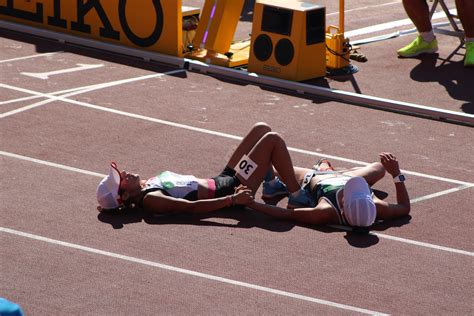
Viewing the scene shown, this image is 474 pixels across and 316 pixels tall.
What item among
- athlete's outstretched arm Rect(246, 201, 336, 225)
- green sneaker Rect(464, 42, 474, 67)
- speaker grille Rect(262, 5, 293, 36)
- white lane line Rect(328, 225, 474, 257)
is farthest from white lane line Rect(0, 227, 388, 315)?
green sneaker Rect(464, 42, 474, 67)

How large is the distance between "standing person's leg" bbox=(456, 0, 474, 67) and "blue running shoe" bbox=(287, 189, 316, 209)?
20.1ft

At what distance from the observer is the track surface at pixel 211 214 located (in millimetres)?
8281

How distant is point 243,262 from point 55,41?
8125 mm

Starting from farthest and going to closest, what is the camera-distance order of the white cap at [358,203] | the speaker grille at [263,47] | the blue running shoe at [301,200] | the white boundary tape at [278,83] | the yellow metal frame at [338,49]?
the yellow metal frame at [338,49], the speaker grille at [263,47], the white boundary tape at [278,83], the blue running shoe at [301,200], the white cap at [358,203]

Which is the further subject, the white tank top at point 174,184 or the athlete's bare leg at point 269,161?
the athlete's bare leg at point 269,161

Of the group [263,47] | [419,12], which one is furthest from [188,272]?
[419,12]

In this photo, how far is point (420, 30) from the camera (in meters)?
15.8

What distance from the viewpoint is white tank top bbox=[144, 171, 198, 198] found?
9.78 meters

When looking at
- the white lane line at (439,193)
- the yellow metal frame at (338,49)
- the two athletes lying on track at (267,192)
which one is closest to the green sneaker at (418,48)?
the yellow metal frame at (338,49)

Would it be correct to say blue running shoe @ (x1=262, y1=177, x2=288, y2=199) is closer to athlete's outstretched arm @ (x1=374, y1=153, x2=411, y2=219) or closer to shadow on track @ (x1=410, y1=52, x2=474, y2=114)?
athlete's outstretched arm @ (x1=374, y1=153, x2=411, y2=219)

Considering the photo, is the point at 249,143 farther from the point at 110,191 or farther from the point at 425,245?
the point at 425,245

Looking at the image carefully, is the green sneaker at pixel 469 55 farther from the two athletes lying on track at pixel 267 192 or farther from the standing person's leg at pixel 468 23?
the two athletes lying on track at pixel 267 192

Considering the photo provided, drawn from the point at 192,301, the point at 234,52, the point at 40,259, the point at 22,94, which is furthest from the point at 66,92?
the point at 192,301

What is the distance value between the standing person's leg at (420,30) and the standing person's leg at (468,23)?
1.86 ft
